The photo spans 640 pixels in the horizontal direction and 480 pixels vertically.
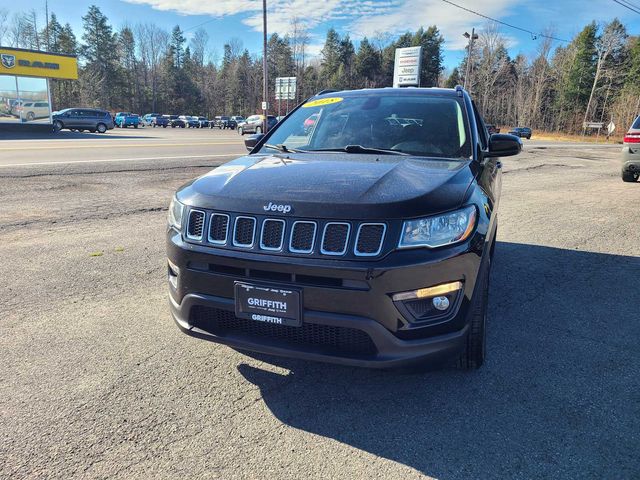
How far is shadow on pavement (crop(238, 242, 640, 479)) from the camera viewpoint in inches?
85.9

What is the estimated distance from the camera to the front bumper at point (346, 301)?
7.11 feet

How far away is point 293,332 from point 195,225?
0.79 metres

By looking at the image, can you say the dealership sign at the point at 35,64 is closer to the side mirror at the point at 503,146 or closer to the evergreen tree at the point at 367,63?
the side mirror at the point at 503,146

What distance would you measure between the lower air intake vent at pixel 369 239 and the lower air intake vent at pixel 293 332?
384 mm

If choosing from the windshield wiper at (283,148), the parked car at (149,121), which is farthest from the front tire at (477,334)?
the parked car at (149,121)

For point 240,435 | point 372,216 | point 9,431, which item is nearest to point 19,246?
point 9,431

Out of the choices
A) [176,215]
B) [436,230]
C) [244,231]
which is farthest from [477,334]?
[176,215]

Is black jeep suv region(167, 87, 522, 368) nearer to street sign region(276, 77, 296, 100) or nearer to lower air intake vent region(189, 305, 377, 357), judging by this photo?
lower air intake vent region(189, 305, 377, 357)

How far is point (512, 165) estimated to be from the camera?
58.0 ft

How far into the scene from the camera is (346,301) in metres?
2.18

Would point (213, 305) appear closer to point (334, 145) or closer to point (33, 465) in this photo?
point (33, 465)

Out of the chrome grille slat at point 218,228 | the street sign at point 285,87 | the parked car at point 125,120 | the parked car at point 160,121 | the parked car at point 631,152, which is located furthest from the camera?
the parked car at point 160,121

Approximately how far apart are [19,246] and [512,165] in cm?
1671

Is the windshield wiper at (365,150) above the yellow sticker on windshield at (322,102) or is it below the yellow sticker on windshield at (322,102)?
below
